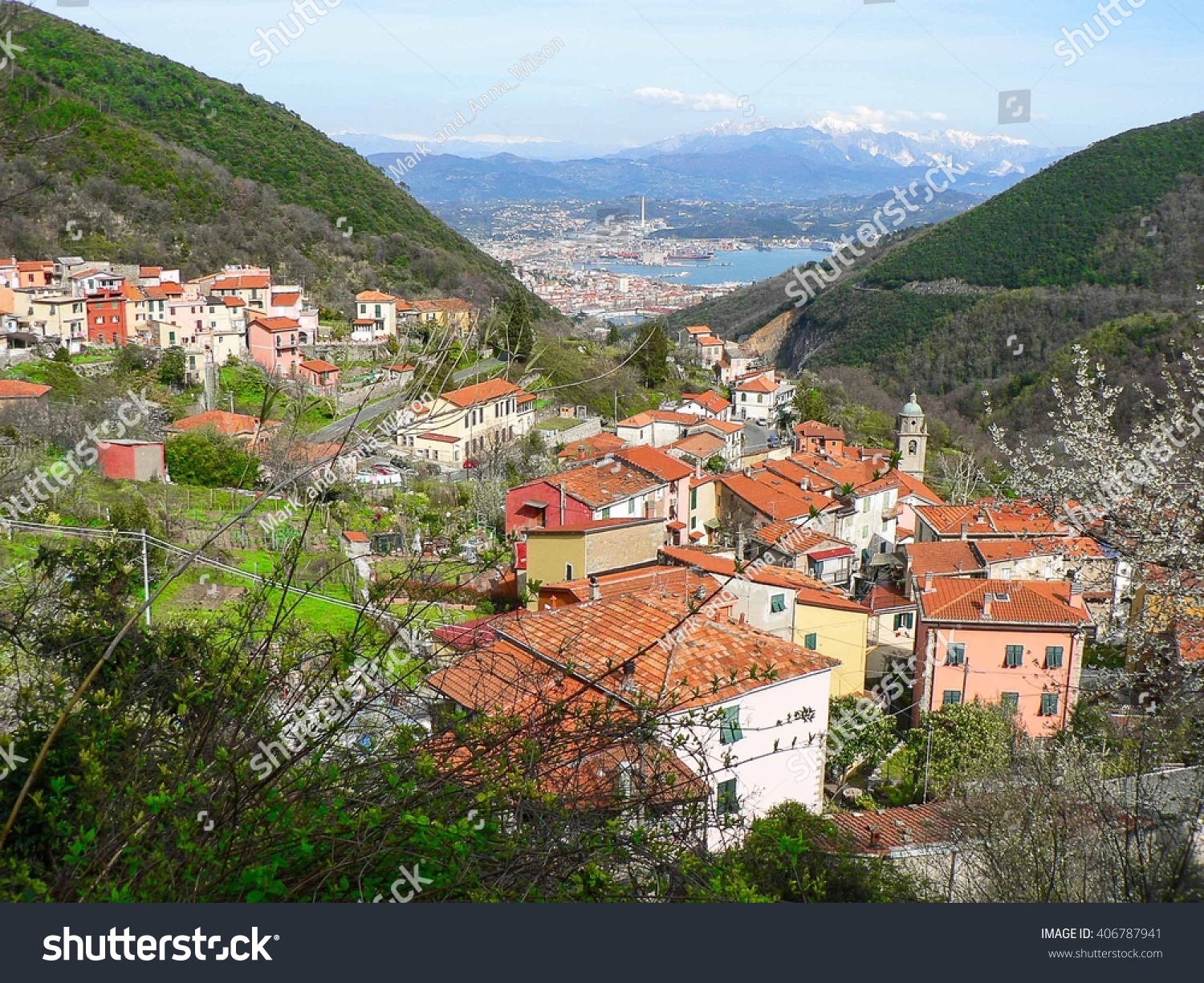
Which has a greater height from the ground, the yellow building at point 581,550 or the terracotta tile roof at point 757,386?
the terracotta tile roof at point 757,386

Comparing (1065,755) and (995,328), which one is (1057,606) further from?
(995,328)

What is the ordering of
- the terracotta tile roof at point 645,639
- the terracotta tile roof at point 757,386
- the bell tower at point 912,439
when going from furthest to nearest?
the terracotta tile roof at point 757,386, the bell tower at point 912,439, the terracotta tile roof at point 645,639

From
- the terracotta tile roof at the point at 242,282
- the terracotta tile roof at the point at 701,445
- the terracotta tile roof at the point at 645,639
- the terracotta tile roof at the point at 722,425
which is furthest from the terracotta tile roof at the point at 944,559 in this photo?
the terracotta tile roof at the point at 242,282

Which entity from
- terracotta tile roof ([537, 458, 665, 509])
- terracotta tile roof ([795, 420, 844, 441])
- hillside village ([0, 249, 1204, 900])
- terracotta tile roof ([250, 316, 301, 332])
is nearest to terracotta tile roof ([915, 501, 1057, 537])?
hillside village ([0, 249, 1204, 900])

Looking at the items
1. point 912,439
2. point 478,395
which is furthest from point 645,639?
point 912,439

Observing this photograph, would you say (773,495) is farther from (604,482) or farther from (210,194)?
(210,194)

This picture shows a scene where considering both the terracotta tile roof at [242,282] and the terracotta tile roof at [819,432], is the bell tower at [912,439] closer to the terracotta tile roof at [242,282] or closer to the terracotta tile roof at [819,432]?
the terracotta tile roof at [819,432]

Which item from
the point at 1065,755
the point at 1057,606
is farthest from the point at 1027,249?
the point at 1065,755
